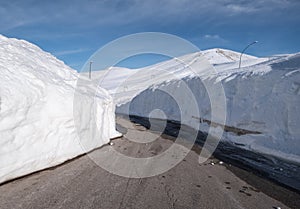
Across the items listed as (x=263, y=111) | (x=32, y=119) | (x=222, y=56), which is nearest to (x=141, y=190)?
(x=32, y=119)

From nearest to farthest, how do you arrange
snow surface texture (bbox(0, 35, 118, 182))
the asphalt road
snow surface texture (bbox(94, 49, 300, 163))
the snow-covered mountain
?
the asphalt road
snow surface texture (bbox(0, 35, 118, 182))
snow surface texture (bbox(94, 49, 300, 163))
the snow-covered mountain

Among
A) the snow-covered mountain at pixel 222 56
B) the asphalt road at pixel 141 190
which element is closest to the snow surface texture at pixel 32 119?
the asphalt road at pixel 141 190

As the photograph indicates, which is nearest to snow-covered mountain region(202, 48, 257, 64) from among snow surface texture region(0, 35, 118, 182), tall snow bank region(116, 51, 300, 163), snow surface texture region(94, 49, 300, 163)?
→ snow surface texture region(94, 49, 300, 163)

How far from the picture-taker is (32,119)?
5.90 meters

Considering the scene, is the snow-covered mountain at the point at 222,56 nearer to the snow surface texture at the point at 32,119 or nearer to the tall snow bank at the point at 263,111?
the tall snow bank at the point at 263,111

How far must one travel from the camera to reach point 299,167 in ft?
26.1

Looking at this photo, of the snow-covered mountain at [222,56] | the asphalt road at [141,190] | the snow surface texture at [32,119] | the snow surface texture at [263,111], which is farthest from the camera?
the snow-covered mountain at [222,56]

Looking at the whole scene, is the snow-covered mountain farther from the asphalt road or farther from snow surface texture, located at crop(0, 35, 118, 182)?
the asphalt road

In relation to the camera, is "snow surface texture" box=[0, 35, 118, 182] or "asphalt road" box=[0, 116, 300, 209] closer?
"asphalt road" box=[0, 116, 300, 209]

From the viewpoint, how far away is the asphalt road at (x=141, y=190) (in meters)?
4.32

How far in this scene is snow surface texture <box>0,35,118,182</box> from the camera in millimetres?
5246

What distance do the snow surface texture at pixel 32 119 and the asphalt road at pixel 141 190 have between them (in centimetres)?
36

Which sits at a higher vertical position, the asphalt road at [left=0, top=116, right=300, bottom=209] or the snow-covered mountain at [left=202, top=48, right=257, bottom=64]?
the snow-covered mountain at [left=202, top=48, right=257, bottom=64]

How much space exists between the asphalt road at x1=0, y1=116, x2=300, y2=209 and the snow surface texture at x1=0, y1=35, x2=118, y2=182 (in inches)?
14.1
